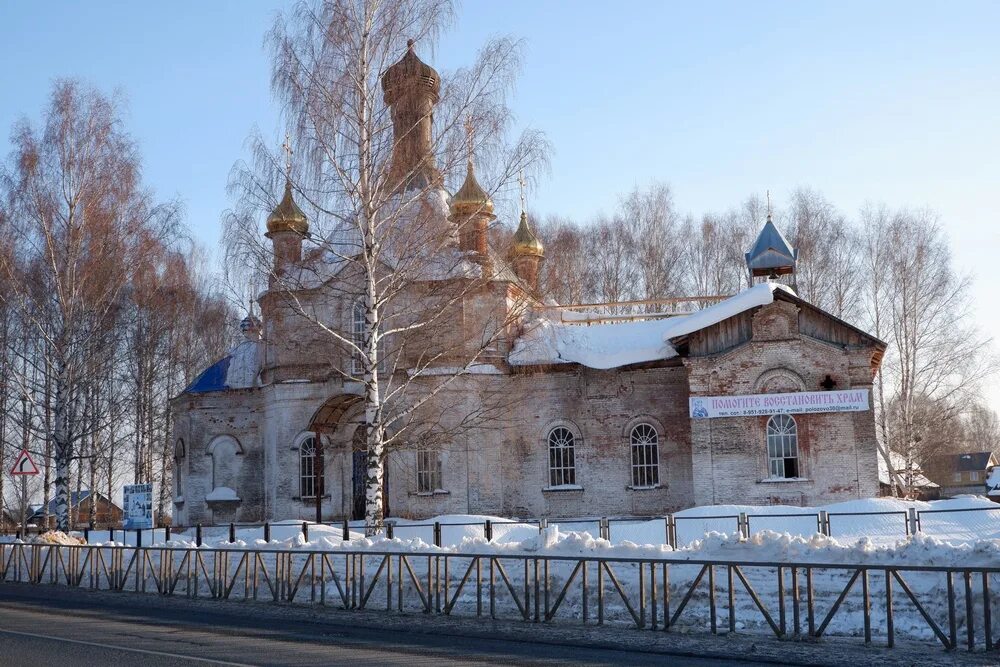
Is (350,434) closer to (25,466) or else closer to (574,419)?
(574,419)

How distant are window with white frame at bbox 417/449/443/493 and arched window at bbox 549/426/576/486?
3.26 m

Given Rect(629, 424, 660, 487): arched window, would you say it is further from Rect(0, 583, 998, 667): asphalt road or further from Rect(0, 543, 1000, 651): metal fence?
Rect(0, 583, 998, 667): asphalt road

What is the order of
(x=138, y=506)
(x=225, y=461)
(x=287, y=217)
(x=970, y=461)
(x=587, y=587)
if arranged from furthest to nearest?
(x=970, y=461) < (x=225, y=461) < (x=287, y=217) < (x=138, y=506) < (x=587, y=587)

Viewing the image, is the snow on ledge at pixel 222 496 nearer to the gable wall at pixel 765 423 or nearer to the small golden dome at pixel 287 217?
the small golden dome at pixel 287 217

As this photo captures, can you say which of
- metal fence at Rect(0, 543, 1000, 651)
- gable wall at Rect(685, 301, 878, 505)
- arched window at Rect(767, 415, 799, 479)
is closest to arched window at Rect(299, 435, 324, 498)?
gable wall at Rect(685, 301, 878, 505)

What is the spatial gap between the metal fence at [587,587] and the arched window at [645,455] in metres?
14.1

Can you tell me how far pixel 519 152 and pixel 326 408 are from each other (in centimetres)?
1256

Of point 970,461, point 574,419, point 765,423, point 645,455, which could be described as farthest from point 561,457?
point 970,461

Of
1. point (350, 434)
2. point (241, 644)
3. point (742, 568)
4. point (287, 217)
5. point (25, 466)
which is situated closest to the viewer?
point (241, 644)

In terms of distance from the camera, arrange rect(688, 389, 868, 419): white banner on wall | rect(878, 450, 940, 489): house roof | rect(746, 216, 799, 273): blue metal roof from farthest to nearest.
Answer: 1. rect(878, 450, 940, 489): house roof
2. rect(746, 216, 799, 273): blue metal roof
3. rect(688, 389, 868, 419): white banner on wall

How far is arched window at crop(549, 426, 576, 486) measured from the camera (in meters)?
28.5

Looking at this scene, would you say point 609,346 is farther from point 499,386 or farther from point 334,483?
point 334,483

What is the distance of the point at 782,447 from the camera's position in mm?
25969

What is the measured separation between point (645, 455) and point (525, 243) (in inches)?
407
